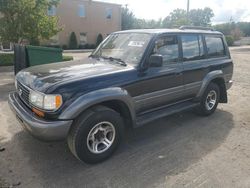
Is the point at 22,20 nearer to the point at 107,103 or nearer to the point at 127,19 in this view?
the point at 107,103

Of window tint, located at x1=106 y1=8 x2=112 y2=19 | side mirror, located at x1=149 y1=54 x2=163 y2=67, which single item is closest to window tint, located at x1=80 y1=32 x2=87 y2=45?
window tint, located at x1=106 y1=8 x2=112 y2=19

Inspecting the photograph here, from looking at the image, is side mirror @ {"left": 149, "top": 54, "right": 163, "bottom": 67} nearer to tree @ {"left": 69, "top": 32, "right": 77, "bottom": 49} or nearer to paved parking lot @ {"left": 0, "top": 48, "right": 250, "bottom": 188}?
paved parking lot @ {"left": 0, "top": 48, "right": 250, "bottom": 188}

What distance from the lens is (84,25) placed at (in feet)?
97.9

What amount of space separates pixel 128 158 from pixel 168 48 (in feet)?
6.65

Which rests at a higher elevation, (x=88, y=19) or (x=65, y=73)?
A: (x=88, y=19)

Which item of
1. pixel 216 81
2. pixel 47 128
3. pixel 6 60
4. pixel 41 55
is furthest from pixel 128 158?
pixel 6 60

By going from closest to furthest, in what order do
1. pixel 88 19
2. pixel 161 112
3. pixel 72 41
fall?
pixel 161 112 → pixel 72 41 → pixel 88 19

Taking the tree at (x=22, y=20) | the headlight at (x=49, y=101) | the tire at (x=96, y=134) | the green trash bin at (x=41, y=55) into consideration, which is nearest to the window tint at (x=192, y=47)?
the tire at (x=96, y=134)

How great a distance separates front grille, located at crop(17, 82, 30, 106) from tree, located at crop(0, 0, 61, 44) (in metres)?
7.00

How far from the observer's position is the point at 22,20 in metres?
10.1

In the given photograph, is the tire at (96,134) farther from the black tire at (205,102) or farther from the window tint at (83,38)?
the window tint at (83,38)

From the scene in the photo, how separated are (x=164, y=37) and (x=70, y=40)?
25.3m

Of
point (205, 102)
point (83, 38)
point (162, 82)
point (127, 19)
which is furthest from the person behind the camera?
point (127, 19)

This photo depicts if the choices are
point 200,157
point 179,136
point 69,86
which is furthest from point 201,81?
point 69,86
